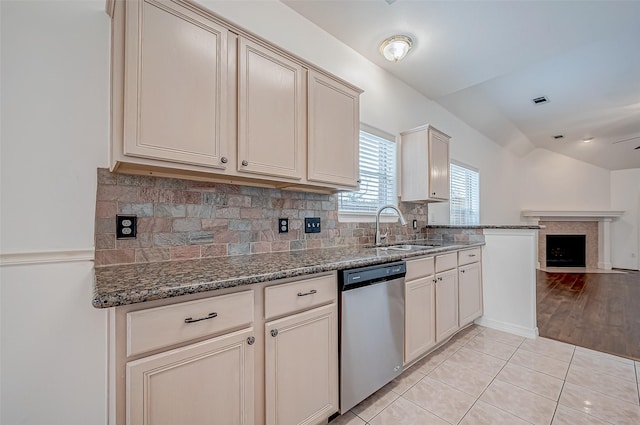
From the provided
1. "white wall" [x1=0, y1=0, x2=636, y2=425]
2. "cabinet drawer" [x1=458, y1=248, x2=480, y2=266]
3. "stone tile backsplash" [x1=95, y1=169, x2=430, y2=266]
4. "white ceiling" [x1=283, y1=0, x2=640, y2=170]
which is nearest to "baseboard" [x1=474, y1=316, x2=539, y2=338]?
"cabinet drawer" [x1=458, y1=248, x2=480, y2=266]

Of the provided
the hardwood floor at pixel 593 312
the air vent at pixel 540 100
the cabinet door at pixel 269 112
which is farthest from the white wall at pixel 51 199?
the air vent at pixel 540 100

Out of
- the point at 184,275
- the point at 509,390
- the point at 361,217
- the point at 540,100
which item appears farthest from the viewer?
the point at 540,100

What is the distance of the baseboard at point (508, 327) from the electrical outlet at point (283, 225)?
2.49 metres

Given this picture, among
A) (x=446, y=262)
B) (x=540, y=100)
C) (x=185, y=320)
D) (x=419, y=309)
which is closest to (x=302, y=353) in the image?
(x=185, y=320)

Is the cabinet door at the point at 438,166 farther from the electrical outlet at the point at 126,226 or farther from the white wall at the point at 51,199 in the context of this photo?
the white wall at the point at 51,199

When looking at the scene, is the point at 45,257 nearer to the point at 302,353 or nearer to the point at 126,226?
the point at 126,226

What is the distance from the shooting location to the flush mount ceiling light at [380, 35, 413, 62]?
234 cm

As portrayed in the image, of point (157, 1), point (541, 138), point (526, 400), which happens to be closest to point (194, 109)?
point (157, 1)

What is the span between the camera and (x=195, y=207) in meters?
1.59

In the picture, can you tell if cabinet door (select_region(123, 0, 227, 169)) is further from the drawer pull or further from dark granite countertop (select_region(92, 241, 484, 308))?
the drawer pull

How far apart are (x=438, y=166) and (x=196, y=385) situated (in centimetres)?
295

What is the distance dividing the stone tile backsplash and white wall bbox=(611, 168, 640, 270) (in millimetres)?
8181

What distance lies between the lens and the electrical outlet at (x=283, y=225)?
1.96 metres

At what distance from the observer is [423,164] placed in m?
2.95
